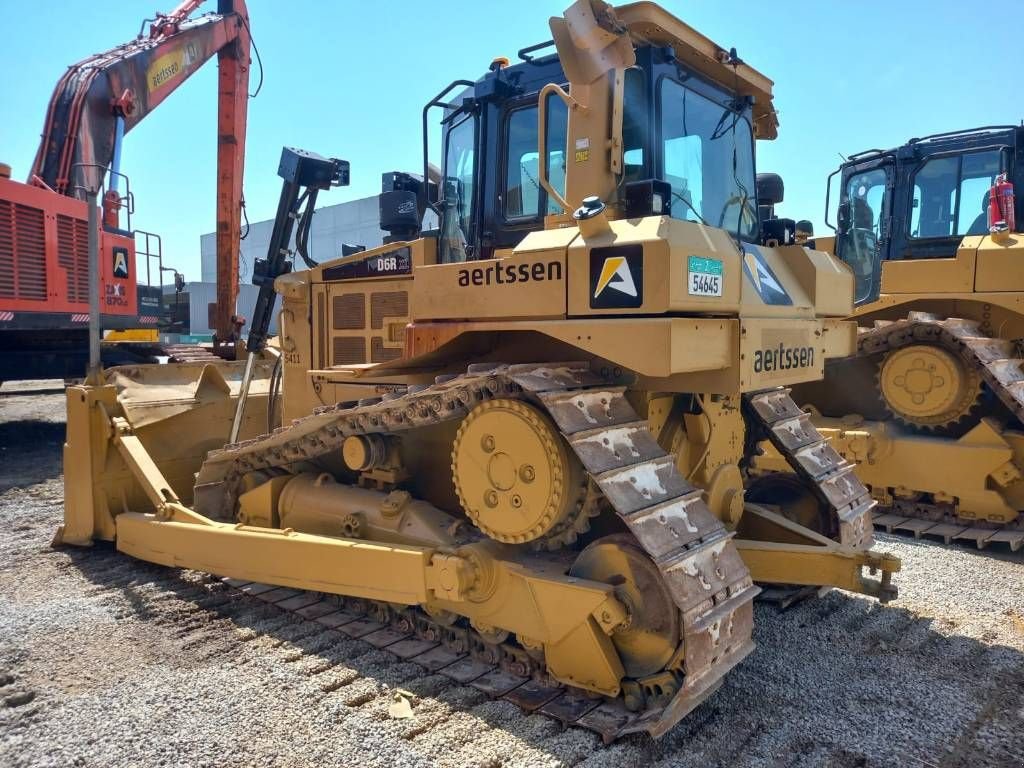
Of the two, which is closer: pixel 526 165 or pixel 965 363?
pixel 526 165

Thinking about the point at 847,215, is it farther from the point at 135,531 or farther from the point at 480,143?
the point at 135,531

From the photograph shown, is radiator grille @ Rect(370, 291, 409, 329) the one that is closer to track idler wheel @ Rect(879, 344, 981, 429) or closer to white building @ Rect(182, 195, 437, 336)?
track idler wheel @ Rect(879, 344, 981, 429)

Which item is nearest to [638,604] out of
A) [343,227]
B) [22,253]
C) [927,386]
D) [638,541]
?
[638,541]

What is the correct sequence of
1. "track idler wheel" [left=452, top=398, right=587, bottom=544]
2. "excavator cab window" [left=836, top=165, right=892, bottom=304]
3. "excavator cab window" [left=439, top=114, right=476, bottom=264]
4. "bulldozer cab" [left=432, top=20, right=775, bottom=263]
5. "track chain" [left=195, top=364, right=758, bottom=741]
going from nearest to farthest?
"track chain" [left=195, top=364, right=758, bottom=741] → "track idler wheel" [left=452, top=398, right=587, bottom=544] → "bulldozer cab" [left=432, top=20, right=775, bottom=263] → "excavator cab window" [left=439, top=114, right=476, bottom=264] → "excavator cab window" [left=836, top=165, right=892, bottom=304]

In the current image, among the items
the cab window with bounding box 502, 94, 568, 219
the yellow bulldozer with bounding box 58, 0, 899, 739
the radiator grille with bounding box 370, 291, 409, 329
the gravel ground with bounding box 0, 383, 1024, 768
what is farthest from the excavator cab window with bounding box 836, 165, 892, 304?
the radiator grille with bounding box 370, 291, 409, 329

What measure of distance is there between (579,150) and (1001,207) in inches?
198

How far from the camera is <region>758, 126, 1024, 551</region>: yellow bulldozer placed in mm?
6266

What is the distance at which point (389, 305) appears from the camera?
5012 millimetres

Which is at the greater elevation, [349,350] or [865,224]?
[865,224]

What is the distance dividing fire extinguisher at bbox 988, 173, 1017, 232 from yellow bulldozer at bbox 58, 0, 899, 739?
284 cm

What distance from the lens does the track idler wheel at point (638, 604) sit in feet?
10.6

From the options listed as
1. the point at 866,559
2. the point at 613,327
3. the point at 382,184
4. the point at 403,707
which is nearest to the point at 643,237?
the point at 613,327

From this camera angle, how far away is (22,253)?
8.98 meters

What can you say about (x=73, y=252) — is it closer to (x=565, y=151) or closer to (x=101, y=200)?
(x=101, y=200)
